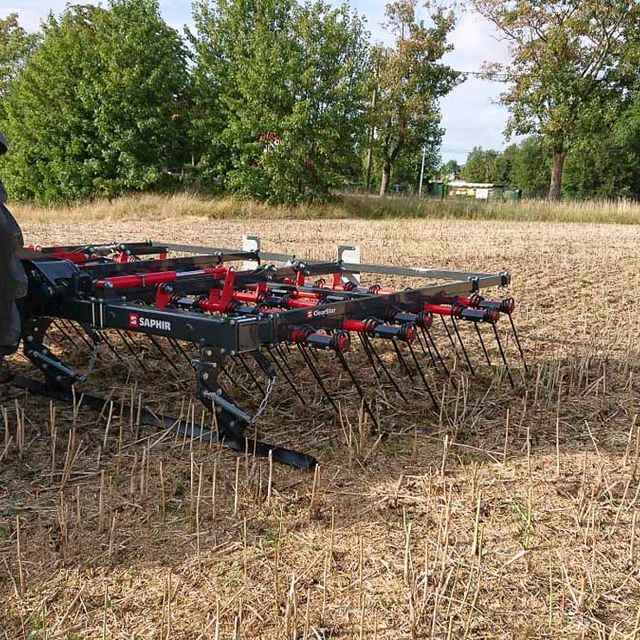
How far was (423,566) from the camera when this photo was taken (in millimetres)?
2465

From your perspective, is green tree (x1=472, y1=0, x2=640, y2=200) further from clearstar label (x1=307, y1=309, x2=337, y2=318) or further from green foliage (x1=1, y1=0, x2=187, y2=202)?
clearstar label (x1=307, y1=309, x2=337, y2=318)

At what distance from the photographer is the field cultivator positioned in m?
3.14

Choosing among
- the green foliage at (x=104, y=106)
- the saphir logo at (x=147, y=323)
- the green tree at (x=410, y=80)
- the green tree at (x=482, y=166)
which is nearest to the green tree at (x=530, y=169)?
the green tree at (x=482, y=166)

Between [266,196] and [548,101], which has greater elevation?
[548,101]

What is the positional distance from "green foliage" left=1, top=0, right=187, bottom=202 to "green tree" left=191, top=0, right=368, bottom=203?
109 centimetres

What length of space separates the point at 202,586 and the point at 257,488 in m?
0.66

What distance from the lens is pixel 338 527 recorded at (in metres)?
2.74

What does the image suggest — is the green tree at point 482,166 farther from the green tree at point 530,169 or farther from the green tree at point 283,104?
the green tree at point 283,104

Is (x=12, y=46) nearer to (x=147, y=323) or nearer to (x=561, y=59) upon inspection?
(x=561, y=59)

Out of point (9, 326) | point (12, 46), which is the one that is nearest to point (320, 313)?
point (9, 326)

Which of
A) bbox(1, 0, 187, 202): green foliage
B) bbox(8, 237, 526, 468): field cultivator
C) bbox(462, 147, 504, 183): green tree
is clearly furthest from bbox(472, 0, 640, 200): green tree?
bbox(462, 147, 504, 183): green tree

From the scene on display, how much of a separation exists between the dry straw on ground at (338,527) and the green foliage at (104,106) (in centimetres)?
1777

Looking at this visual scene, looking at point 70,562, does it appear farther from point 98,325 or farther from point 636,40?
point 636,40

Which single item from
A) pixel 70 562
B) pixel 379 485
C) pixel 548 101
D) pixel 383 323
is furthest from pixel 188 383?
pixel 548 101
